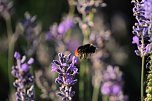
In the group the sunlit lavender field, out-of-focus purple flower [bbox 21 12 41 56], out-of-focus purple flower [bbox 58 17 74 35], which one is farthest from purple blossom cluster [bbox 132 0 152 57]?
out-of-focus purple flower [bbox 58 17 74 35]

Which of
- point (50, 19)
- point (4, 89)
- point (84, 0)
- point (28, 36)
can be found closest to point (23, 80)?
point (84, 0)

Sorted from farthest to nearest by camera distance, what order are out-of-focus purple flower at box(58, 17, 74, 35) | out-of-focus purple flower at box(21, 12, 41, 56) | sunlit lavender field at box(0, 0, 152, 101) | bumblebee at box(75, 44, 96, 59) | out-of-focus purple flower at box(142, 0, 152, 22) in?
1. out-of-focus purple flower at box(58, 17, 74, 35)
2. out-of-focus purple flower at box(21, 12, 41, 56)
3. bumblebee at box(75, 44, 96, 59)
4. sunlit lavender field at box(0, 0, 152, 101)
5. out-of-focus purple flower at box(142, 0, 152, 22)

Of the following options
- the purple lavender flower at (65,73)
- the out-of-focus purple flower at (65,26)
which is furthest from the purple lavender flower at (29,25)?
the purple lavender flower at (65,73)

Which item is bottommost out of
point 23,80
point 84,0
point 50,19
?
point 23,80

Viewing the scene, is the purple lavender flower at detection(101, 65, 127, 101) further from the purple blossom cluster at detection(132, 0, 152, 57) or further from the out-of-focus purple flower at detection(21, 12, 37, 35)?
the purple blossom cluster at detection(132, 0, 152, 57)

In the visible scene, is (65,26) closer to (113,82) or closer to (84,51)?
(113,82)

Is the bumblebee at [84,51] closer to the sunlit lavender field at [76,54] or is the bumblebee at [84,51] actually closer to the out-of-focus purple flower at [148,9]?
the sunlit lavender field at [76,54]

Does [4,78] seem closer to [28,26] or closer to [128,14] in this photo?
[28,26]
